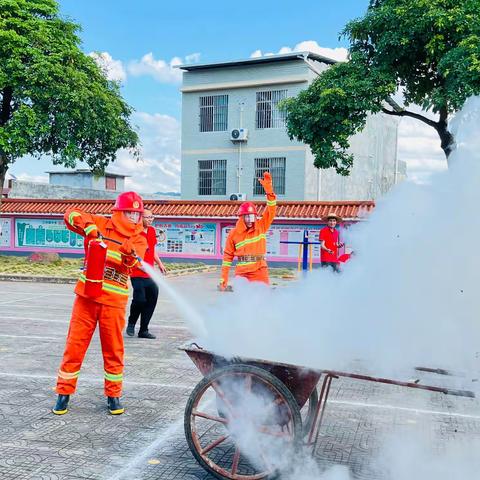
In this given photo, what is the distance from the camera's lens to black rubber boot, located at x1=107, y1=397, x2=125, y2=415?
4.97 m

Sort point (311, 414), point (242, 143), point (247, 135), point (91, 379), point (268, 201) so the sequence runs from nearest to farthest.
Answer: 1. point (311, 414)
2. point (91, 379)
3. point (268, 201)
4. point (247, 135)
5. point (242, 143)

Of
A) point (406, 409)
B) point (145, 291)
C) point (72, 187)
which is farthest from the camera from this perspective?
point (72, 187)

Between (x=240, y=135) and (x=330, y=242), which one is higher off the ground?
(x=240, y=135)

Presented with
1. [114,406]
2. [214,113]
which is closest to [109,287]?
[114,406]

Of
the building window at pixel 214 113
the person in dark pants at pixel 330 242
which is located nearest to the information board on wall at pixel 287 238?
the person in dark pants at pixel 330 242

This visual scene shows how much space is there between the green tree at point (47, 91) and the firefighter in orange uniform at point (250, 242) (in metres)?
14.3

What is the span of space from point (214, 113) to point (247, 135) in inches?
92.8

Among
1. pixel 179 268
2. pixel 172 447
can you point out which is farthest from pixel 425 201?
pixel 179 268

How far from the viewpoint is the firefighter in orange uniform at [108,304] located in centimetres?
479

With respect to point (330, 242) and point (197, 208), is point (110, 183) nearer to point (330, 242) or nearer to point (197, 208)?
point (197, 208)

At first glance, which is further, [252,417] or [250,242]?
[250,242]

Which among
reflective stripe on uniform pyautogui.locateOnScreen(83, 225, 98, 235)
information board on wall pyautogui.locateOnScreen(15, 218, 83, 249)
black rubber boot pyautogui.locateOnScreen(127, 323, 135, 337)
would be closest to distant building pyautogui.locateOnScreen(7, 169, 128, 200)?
information board on wall pyautogui.locateOnScreen(15, 218, 83, 249)

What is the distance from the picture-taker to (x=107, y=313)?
15.8ft

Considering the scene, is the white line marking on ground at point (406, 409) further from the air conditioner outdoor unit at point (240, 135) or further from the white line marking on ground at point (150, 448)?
the air conditioner outdoor unit at point (240, 135)
